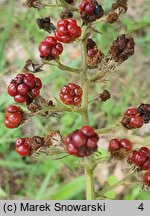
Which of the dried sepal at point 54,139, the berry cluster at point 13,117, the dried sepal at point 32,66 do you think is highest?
the dried sepal at point 32,66

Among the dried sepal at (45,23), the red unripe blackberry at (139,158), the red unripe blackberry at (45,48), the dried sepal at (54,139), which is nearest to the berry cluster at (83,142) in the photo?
the dried sepal at (54,139)

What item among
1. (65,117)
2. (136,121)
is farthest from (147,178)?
(65,117)

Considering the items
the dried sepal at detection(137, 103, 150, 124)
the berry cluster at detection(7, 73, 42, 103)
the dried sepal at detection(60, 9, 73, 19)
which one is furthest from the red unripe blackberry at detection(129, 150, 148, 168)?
the dried sepal at detection(60, 9, 73, 19)

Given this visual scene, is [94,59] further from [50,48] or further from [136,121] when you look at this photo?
[136,121]

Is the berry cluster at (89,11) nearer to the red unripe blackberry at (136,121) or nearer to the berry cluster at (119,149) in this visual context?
the red unripe blackberry at (136,121)

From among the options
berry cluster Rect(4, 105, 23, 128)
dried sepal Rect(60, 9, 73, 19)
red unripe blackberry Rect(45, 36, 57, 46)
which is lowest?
berry cluster Rect(4, 105, 23, 128)

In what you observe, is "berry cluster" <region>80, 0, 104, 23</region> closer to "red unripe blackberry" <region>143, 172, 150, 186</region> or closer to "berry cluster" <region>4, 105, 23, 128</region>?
"berry cluster" <region>4, 105, 23, 128</region>

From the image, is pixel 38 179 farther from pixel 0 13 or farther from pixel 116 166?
pixel 0 13
